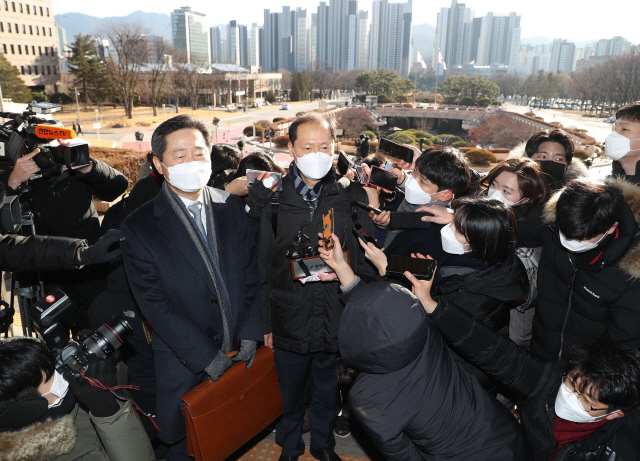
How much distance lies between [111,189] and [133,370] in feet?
4.08

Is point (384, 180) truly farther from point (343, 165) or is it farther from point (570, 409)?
point (570, 409)

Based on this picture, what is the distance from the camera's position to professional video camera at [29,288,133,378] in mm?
1649

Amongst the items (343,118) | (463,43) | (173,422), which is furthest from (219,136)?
(463,43)

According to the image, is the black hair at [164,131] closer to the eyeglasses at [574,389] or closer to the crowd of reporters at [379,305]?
the crowd of reporters at [379,305]

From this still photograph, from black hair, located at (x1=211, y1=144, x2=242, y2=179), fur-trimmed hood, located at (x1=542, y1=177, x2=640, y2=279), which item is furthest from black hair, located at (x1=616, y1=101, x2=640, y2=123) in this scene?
black hair, located at (x1=211, y1=144, x2=242, y2=179)

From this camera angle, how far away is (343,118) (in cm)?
2756

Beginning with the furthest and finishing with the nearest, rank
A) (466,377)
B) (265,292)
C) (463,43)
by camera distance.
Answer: (463,43), (265,292), (466,377)

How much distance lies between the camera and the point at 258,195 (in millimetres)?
2326

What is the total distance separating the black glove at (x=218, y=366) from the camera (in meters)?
2.02

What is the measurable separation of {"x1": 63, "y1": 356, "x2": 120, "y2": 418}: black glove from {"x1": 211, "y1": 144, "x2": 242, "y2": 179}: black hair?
1.84m

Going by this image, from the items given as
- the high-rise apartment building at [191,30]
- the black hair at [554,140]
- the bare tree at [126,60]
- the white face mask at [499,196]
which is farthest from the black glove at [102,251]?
the high-rise apartment building at [191,30]

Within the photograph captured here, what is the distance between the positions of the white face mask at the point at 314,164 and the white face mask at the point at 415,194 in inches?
20.6

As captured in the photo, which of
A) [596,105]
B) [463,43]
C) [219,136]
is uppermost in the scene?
[463,43]

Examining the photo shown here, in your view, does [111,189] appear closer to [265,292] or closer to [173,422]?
[265,292]
